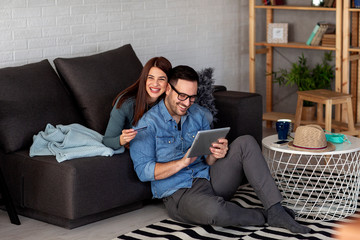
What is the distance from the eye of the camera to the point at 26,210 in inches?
141

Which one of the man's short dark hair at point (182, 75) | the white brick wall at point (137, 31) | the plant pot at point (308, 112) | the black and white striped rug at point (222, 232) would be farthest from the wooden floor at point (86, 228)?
the plant pot at point (308, 112)

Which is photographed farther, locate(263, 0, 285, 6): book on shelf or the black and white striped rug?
locate(263, 0, 285, 6): book on shelf

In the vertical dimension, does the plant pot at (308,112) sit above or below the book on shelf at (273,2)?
below

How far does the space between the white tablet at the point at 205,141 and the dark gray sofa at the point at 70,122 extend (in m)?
0.49

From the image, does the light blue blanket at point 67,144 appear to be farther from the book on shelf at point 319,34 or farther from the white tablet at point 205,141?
the book on shelf at point 319,34

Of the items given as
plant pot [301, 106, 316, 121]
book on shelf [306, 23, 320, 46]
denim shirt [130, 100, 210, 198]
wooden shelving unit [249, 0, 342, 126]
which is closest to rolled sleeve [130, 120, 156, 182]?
denim shirt [130, 100, 210, 198]

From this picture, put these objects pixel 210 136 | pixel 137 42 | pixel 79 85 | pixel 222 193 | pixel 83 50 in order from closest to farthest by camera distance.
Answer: pixel 210 136 → pixel 222 193 → pixel 79 85 → pixel 83 50 → pixel 137 42

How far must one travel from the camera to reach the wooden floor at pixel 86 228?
10.7ft

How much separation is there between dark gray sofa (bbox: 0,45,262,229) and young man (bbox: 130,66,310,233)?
0.71ft

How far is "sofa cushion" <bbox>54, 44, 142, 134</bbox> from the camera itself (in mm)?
3893

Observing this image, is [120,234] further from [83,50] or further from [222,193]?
[83,50]

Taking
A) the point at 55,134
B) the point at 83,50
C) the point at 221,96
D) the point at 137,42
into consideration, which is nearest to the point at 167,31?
the point at 137,42

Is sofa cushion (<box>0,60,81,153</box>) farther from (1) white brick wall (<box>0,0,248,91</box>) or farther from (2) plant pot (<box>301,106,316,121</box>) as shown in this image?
(2) plant pot (<box>301,106,316,121</box>)

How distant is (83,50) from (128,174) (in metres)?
1.43
